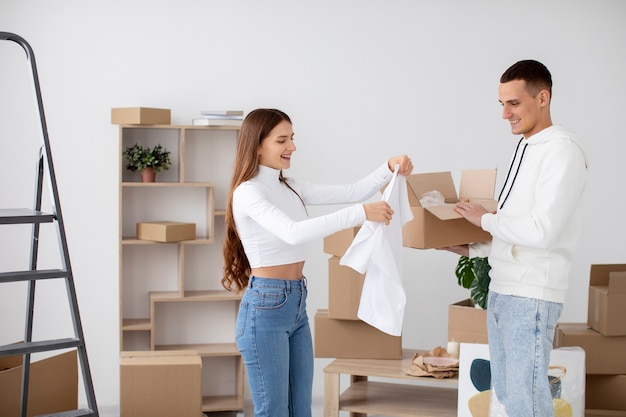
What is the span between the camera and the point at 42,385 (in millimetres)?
3312

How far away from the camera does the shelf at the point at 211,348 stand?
440cm

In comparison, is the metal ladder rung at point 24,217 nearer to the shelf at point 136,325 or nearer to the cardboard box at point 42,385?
the cardboard box at point 42,385

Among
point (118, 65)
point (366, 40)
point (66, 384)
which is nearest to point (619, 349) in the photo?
point (366, 40)

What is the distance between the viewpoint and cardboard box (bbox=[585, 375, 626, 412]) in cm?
365

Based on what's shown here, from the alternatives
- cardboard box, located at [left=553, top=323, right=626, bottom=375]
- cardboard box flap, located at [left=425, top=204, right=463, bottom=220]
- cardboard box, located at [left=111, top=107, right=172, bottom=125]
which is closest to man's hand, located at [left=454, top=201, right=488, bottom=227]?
cardboard box flap, located at [left=425, top=204, right=463, bottom=220]

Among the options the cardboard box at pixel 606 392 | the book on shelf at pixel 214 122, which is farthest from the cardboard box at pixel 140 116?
the cardboard box at pixel 606 392

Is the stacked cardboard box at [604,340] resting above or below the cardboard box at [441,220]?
below

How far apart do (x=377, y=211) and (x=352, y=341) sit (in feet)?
4.77

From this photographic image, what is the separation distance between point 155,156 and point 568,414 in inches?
100.0

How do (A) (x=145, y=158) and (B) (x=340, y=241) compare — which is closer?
(B) (x=340, y=241)

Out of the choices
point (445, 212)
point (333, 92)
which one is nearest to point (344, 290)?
point (445, 212)

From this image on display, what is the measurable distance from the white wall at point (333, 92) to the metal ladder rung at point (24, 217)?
5.97ft

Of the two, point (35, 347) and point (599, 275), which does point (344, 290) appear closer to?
point (599, 275)

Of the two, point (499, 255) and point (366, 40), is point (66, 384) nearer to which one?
point (499, 255)
